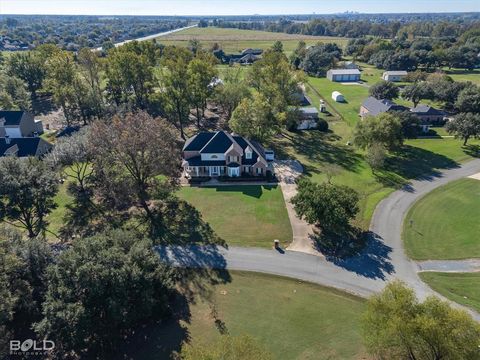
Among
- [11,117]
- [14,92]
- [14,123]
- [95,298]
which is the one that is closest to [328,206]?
[95,298]

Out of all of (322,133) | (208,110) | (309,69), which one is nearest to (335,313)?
(322,133)

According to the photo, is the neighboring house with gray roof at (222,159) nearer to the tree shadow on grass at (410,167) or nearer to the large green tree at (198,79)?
the large green tree at (198,79)

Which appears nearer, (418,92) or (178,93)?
(178,93)

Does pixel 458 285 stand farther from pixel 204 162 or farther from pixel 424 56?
pixel 424 56

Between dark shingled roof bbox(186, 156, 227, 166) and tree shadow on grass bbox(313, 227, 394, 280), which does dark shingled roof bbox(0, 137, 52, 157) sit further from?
tree shadow on grass bbox(313, 227, 394, 280)

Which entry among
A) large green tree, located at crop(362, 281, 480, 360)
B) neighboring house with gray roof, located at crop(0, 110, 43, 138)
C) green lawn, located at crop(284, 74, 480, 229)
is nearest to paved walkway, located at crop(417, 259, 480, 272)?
green lawn, located at crop(284, 74, 480, 229)

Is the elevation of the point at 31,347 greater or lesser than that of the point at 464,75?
lesser

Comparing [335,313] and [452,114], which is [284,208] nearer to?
[335,313]
